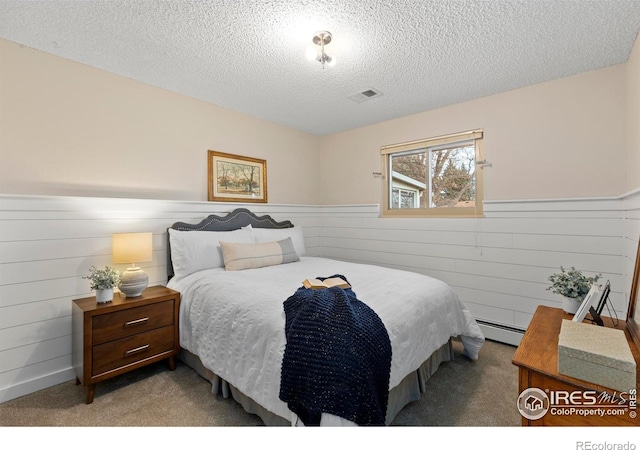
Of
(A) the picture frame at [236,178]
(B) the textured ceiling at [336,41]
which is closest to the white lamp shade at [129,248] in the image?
(A) the picture frame at [236,178]

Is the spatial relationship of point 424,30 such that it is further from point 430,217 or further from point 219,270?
point 219,270

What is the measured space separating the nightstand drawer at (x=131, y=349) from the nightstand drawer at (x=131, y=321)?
1.5 inches

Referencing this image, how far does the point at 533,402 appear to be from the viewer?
112 cm

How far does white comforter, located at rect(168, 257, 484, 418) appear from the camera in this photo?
1564 millimetres

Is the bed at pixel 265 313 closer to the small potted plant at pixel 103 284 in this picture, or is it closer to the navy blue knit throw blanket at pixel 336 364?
the navy blue knit throw blanket at pixel 336 364

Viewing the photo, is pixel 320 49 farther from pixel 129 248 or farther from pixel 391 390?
pixel 391 390

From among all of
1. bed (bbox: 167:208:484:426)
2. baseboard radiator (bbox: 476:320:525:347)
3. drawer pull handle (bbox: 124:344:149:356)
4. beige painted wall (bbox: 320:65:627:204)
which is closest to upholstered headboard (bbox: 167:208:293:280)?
bed (bbox: 167:208:484:426)

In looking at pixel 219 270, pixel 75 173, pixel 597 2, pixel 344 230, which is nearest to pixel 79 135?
pixel 75 173

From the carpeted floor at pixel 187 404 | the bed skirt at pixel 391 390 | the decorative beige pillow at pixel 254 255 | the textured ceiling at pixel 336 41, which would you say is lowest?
the carpeted floor at pixel 187 404

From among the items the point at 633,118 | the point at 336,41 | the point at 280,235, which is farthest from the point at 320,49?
the point at 633,118

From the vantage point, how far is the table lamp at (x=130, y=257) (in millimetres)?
2176

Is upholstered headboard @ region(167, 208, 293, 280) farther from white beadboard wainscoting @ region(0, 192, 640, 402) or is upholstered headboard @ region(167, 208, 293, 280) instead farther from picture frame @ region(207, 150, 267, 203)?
picture frame @ region(207, 150, 267, 203)

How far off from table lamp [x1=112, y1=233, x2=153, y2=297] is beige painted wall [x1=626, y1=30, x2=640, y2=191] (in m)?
3.44
